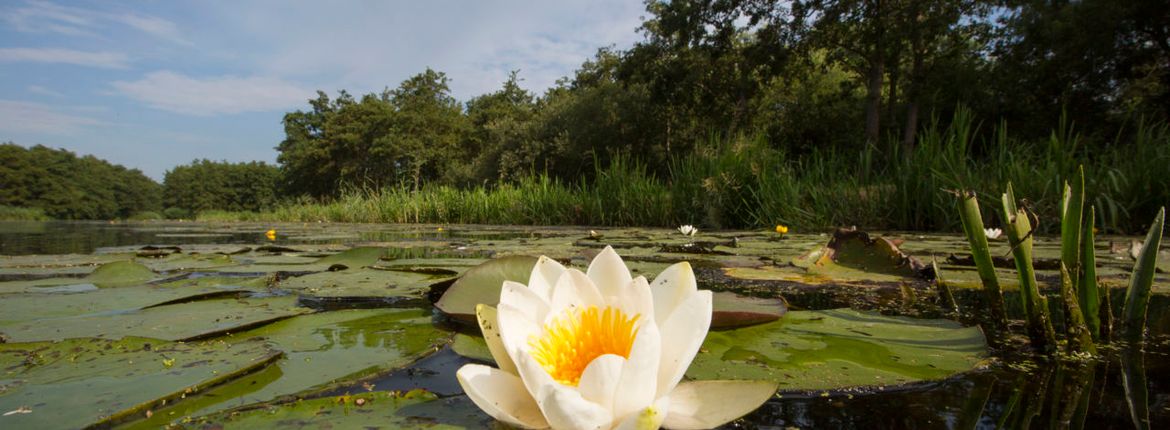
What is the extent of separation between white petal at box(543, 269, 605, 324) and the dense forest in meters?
3.95

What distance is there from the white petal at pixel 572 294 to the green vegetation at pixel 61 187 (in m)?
39.9

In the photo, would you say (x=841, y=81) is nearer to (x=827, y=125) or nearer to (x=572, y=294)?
(x=827, y=125)

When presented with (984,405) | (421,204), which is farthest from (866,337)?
(421,204)

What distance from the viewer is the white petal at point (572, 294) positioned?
24.7 inches

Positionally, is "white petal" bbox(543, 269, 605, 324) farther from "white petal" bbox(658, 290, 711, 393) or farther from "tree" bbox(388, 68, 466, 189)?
"tree" bbox(388, 68, 466, 189)

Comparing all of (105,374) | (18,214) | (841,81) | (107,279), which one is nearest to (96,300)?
(107,279)

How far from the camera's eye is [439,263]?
7.05 feet

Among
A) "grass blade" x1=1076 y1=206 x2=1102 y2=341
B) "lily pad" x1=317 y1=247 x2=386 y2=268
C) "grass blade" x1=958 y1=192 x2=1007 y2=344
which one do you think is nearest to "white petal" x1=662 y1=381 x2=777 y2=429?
"grass blade" x1=958 y1=192 x2=1007 y2=344

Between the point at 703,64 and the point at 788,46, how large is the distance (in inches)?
109

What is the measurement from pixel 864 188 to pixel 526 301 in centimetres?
522

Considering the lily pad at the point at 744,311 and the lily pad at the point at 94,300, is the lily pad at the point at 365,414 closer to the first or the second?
the lily pad at the point at 744,311

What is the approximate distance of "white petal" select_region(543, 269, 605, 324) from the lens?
628mm

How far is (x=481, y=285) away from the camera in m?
1.10

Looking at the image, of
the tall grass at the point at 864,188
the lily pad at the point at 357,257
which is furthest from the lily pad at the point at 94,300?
the tall grass at the point at 864,188
